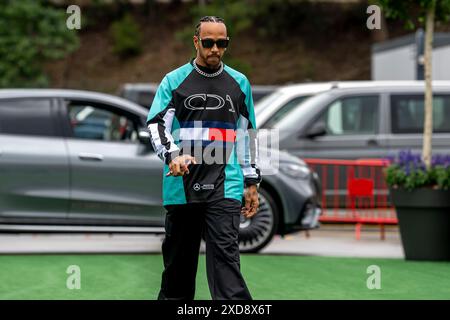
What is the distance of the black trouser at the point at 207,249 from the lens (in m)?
7.08

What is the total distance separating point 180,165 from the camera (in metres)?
6.79

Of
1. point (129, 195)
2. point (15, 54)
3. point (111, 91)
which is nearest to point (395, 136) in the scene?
point (129, 195)

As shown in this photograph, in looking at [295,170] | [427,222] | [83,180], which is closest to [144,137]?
[83,180]

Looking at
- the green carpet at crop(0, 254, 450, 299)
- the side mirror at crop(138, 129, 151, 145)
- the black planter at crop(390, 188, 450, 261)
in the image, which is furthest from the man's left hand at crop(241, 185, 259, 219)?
the side mirror at crop(138, 129, 151, 145)

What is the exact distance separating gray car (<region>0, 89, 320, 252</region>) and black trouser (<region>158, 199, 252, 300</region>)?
17.5ft

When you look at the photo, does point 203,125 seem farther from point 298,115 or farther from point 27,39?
point 27,39

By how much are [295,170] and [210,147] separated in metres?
6.30

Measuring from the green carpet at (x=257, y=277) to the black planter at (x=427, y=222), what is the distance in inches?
7.7

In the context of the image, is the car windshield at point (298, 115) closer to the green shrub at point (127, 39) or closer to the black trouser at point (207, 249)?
the black trouser at point (207, 249)

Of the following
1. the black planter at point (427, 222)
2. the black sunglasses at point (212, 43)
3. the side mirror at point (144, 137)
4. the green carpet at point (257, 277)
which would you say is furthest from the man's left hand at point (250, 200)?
the side mirror at point (144, 137)

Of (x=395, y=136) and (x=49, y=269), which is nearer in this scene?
(x=49, y=269)

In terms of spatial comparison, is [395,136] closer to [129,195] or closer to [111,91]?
[129,195]
